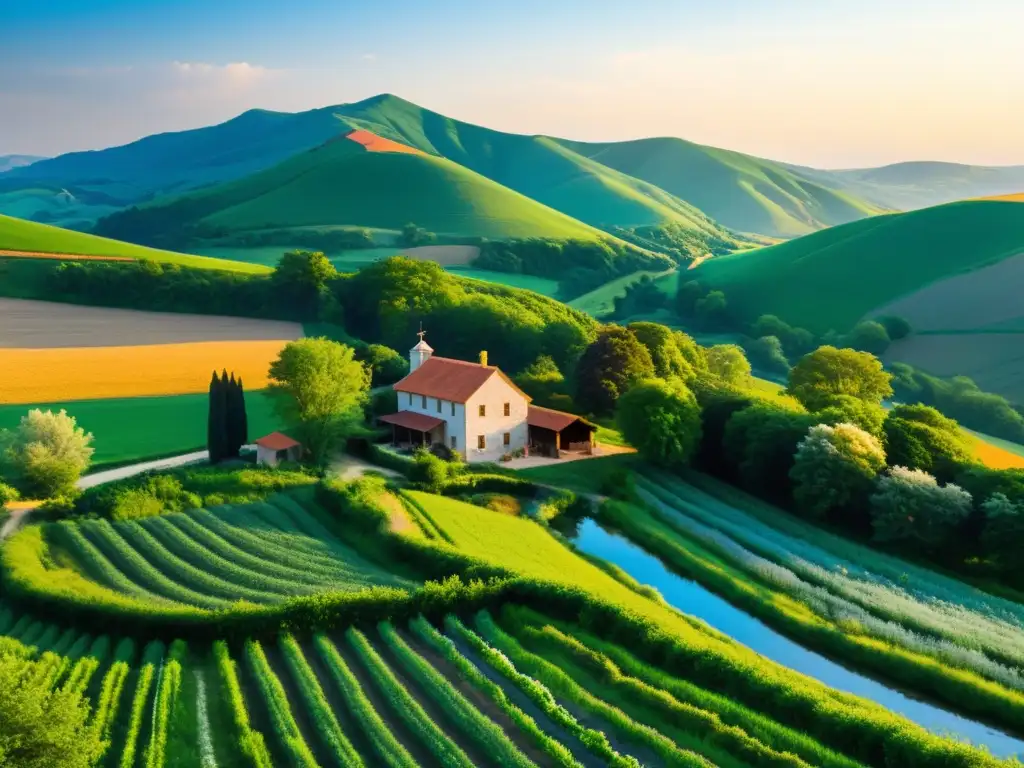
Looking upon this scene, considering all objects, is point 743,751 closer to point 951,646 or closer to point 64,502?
point 951,646

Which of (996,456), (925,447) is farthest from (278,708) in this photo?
(996,456)

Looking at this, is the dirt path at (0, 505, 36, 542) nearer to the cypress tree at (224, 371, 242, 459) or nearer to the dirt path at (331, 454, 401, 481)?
the cypress tree at (224, 371, 242, 459)

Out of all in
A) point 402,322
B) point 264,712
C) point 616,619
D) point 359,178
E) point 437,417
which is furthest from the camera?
point 359,178

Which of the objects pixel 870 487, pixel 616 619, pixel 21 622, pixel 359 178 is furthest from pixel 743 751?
pixel 359 178

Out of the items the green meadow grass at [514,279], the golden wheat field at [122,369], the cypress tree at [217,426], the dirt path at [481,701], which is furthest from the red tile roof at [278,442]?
the green meadow grass at [514,279]

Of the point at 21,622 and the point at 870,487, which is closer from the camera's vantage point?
the point at 21,622

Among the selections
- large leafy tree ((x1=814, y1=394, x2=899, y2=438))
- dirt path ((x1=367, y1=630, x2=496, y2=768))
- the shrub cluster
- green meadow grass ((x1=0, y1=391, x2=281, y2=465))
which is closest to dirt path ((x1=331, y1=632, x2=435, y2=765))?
dirt path ((x1=367, y1=630, x2=496, y2=768))
